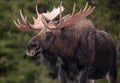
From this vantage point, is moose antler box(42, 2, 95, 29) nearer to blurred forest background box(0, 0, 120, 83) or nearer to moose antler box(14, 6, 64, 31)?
moose antler box(14, 6, 64, 31)

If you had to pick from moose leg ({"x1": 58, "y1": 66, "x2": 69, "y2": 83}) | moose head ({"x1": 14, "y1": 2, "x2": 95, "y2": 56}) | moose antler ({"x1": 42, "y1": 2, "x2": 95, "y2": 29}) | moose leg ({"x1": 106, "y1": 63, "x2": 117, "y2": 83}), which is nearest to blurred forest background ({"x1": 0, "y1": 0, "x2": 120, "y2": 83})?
moose leg ({"x1": 106, "y1": 63, "x2": 117, "y2": 83})

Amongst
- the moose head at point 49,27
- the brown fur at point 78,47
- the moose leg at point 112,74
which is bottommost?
the moose leg at point 112,74

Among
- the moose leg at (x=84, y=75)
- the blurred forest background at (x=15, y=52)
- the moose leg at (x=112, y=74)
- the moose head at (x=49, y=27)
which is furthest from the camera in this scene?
the blurred forest background at (x=15, y=52)

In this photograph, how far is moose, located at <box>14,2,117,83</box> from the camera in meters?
8.95

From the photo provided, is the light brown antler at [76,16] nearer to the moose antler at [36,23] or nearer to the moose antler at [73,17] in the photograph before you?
the moose antler at [73,17]

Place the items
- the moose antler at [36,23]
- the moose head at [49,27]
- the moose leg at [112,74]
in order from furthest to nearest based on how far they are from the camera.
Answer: the moose leg at [112,74] < the moose antler at [36,23] < the moose head at [49,27]

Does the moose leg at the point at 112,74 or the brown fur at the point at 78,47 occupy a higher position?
the brown fur at the point at 78,47

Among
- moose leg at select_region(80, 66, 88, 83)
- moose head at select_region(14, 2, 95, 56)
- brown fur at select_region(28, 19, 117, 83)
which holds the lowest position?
moose leg at select_region(80, 66, 88, 83)

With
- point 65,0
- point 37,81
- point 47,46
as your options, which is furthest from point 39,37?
point 37,81

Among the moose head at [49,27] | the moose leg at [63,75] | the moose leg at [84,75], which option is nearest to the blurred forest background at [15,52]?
the moose leg at [63,75]

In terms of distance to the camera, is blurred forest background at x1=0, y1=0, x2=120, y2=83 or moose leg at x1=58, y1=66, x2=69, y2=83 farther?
blurred forest background at x1=0, y1=0, x2=120, y2=83

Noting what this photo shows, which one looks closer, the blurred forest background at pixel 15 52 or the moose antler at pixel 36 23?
the moose antler at pixel 36 23

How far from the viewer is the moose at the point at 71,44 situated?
8.95 metres

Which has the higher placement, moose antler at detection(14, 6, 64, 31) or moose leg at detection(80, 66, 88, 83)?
moose antler at detection(14, 6, 64, 31)
